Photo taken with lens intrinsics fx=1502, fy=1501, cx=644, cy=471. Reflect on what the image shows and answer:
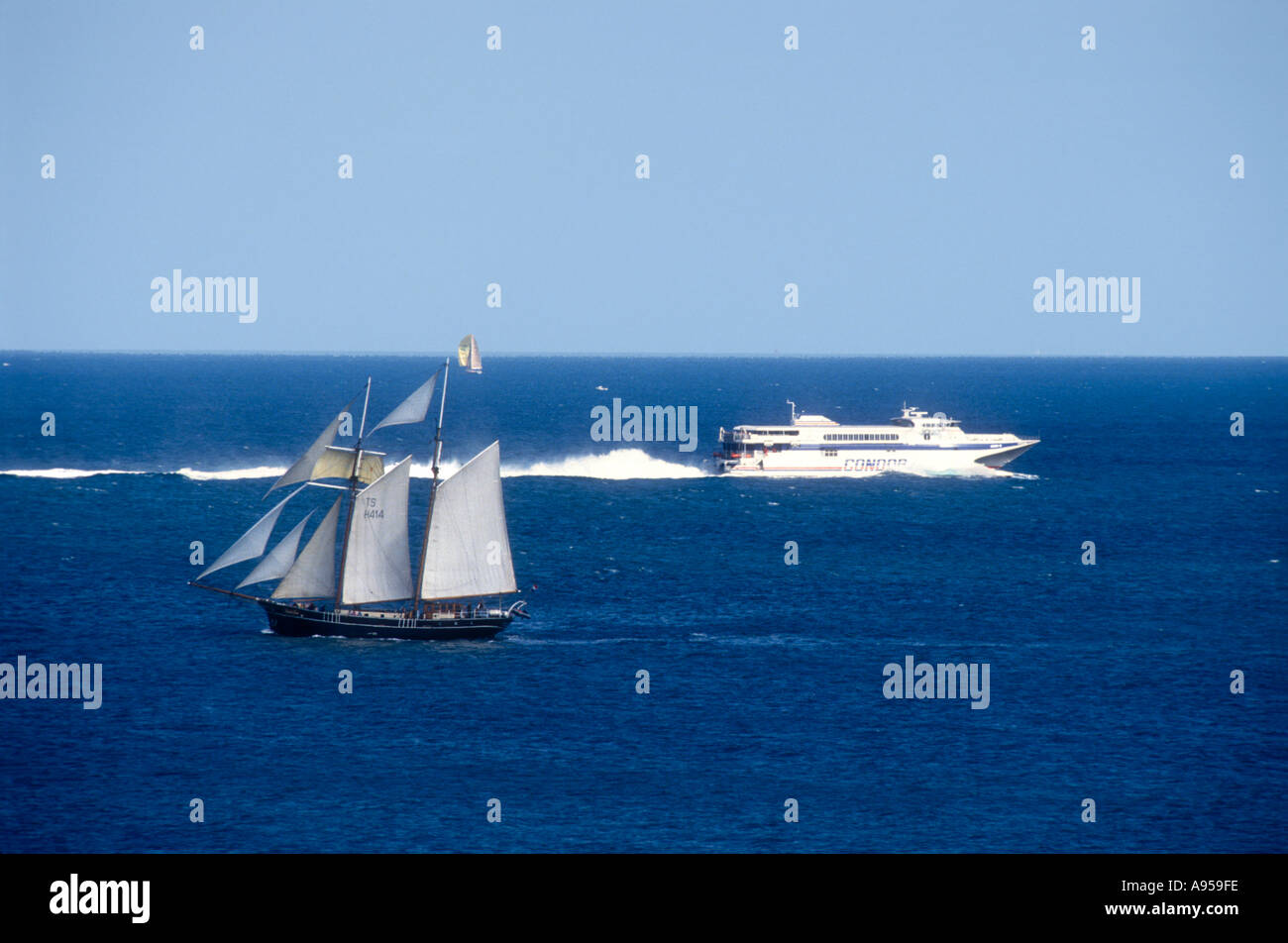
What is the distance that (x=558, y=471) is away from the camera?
167625 millimetres

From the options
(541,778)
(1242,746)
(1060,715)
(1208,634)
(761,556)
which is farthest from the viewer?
(761,556)

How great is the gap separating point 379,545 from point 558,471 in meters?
88.1

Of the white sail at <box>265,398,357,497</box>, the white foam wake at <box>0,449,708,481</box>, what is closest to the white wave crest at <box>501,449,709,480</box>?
the white foam wake at <box>0,449,708,481</box>

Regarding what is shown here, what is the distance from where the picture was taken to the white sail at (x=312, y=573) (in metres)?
79.6

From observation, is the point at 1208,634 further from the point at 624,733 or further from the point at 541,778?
the point at 541,778

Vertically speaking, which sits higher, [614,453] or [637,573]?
[614,453]

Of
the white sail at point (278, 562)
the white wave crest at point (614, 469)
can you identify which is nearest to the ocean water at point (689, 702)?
the white sail at point (278, 562)

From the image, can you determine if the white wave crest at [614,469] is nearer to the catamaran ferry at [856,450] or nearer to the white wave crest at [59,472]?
the catamaran ferry at [856,450]

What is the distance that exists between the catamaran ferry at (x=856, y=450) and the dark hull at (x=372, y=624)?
83926 millimetres

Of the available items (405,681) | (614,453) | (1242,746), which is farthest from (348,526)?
(614,453)

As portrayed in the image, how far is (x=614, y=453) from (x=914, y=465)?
3431 cm

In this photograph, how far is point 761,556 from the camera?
10844 cm

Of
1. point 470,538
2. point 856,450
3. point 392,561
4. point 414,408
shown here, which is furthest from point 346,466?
point 856,450

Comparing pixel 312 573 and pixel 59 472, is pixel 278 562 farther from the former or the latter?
pixel 59 472
